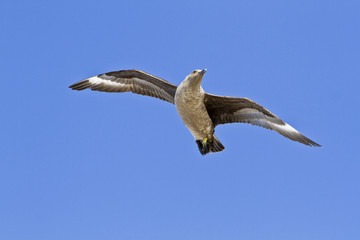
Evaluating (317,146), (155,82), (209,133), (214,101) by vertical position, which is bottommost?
(317,146)

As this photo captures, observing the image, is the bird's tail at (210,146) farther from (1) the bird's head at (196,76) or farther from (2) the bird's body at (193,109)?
(1) the bird's head at (196,76)

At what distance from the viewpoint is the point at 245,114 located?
32.7ft

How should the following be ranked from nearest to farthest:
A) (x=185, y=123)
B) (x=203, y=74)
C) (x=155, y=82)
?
(x=203, y=74), (x=185, y=123), (x=155, y=82)

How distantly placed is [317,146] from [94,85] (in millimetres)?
5592

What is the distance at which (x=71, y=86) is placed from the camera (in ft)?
35.3

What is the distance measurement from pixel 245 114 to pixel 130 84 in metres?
2.98

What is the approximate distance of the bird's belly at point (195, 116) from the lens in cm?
924

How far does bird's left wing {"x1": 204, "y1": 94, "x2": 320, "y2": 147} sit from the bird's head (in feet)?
2.28

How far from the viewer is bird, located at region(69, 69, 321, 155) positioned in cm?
924

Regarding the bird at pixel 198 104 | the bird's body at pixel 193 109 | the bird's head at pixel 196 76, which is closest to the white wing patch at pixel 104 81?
the bird at pixel 198 104

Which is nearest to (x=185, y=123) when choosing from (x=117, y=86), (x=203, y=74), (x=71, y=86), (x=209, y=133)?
(x=209, y=133)

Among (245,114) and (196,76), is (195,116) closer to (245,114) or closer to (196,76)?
(196,76)

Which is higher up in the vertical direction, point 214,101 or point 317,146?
point 214,101

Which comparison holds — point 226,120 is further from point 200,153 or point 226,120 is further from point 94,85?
point 94,85
